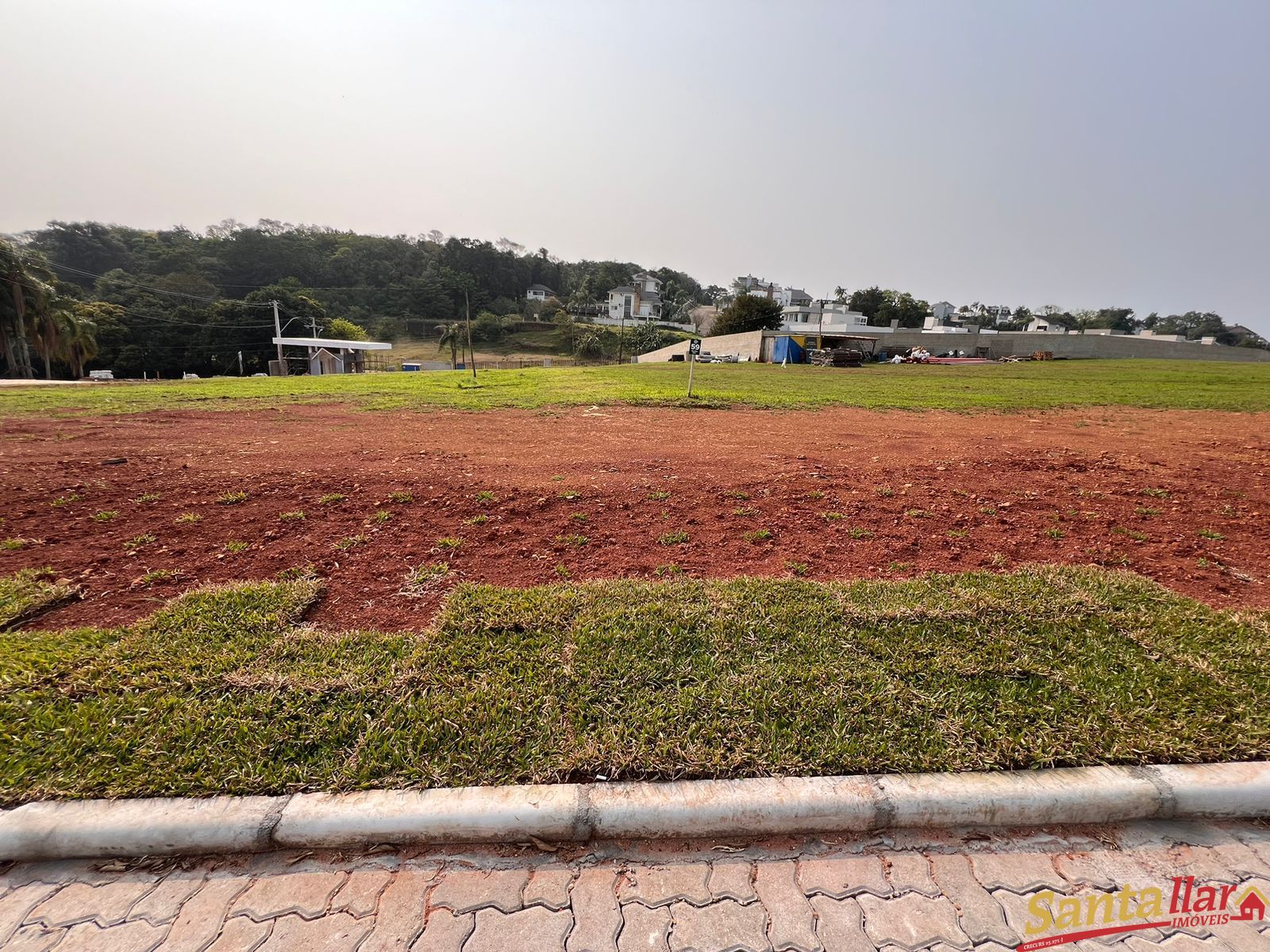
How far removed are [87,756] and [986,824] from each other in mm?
3642

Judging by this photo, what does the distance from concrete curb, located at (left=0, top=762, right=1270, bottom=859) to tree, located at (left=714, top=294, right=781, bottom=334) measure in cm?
6012

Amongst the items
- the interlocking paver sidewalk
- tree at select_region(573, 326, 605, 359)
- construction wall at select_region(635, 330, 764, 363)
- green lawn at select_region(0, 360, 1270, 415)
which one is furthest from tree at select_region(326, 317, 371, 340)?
the interlocking paver sidewalk

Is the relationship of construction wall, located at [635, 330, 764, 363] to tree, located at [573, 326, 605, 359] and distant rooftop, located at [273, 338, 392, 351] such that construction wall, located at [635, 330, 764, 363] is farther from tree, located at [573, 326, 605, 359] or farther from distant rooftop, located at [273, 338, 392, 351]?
distant rooftop, located at [273, 338, 392, 351]

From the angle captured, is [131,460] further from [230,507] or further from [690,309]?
[690,309]

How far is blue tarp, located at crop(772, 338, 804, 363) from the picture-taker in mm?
39500

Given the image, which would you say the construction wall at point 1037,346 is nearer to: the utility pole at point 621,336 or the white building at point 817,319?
the utility pole at point 621,336

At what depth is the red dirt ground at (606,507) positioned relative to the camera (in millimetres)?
4094

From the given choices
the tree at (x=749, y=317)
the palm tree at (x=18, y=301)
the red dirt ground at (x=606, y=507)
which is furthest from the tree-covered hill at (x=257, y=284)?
the red dirt ground at (x=606, y=507)

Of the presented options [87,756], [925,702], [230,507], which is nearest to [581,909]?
[925,702]

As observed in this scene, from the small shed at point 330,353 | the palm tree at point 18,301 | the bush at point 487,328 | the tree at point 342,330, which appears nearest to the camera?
the palm tree at point 18,301

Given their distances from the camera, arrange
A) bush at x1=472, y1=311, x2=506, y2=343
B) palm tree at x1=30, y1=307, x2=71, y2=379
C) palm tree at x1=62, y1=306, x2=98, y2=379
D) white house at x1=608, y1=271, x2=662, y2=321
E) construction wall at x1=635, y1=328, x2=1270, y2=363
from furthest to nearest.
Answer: white house at x1=608, y1=271, x2=662, y2=321 < bush at x1=472, y1=311, x2=506, y2=343 < construction wall at x1=635, y1=328, x2=1270, y2=363 < palm tree at x1=62, y1=306, x2=98, y2=379 < palm tree at x1=30, y1=307, x2=71, y2=379

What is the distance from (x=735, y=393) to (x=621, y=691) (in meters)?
16.3

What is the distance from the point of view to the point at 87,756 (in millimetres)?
2221

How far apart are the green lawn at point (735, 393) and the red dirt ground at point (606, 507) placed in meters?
5.74
